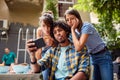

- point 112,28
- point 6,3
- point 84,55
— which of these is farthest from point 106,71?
point 6,3

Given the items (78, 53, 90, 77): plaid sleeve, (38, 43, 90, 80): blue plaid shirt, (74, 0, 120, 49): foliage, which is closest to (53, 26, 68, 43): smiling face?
(38, 43, 90, 80): blue plaid shirt

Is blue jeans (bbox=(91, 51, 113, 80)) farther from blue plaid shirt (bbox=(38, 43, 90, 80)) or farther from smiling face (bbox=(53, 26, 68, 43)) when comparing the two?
smiling face (bbox=(53, 26, 68, 43))

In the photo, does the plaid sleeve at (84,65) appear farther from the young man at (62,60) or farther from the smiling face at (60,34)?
the smiling face at (60,34)

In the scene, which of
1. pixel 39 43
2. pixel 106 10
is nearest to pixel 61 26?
pixel 39 43

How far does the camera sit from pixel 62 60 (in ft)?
9.03

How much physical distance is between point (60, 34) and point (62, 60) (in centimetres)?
28

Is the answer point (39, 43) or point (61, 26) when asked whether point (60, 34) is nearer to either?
point (61, 26)

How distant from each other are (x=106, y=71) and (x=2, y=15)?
48.4 ft

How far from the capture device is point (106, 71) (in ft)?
10.6

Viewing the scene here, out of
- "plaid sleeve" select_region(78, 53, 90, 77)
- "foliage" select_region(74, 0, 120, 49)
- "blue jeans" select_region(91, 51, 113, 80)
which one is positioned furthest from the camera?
"foliage" select_region(74, 0, 120, 49)

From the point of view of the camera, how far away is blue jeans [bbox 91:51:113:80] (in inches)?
127

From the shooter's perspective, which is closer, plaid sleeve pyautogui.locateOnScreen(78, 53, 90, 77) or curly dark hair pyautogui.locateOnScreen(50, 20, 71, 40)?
plaid sleeve pyautogui.locateOnScreen(78, 53, 90, 77)

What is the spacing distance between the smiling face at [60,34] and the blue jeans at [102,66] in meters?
0.70

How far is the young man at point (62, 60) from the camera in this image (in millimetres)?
2648
